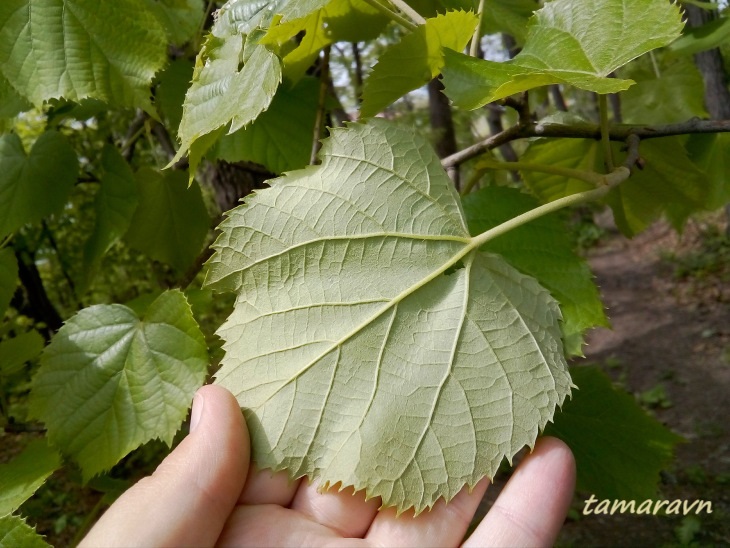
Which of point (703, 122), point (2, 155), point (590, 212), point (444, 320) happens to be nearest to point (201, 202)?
point (2, 155)

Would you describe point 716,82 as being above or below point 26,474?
below

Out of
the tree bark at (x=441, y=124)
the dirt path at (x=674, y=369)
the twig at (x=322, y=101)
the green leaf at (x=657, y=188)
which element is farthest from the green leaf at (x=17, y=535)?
the dirt path at (x=674, y=369)

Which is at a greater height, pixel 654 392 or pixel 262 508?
pixel 262 508

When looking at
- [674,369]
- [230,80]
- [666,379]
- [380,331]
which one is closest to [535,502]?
[380,331]

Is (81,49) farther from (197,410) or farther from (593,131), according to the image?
(593,131)

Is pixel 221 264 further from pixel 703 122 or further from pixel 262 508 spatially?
pixel 703 122

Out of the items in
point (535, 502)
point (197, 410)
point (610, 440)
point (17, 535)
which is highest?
point (197, 410)

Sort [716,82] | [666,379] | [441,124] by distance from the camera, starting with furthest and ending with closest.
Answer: [666,379]
[716,82]
[441,124]
